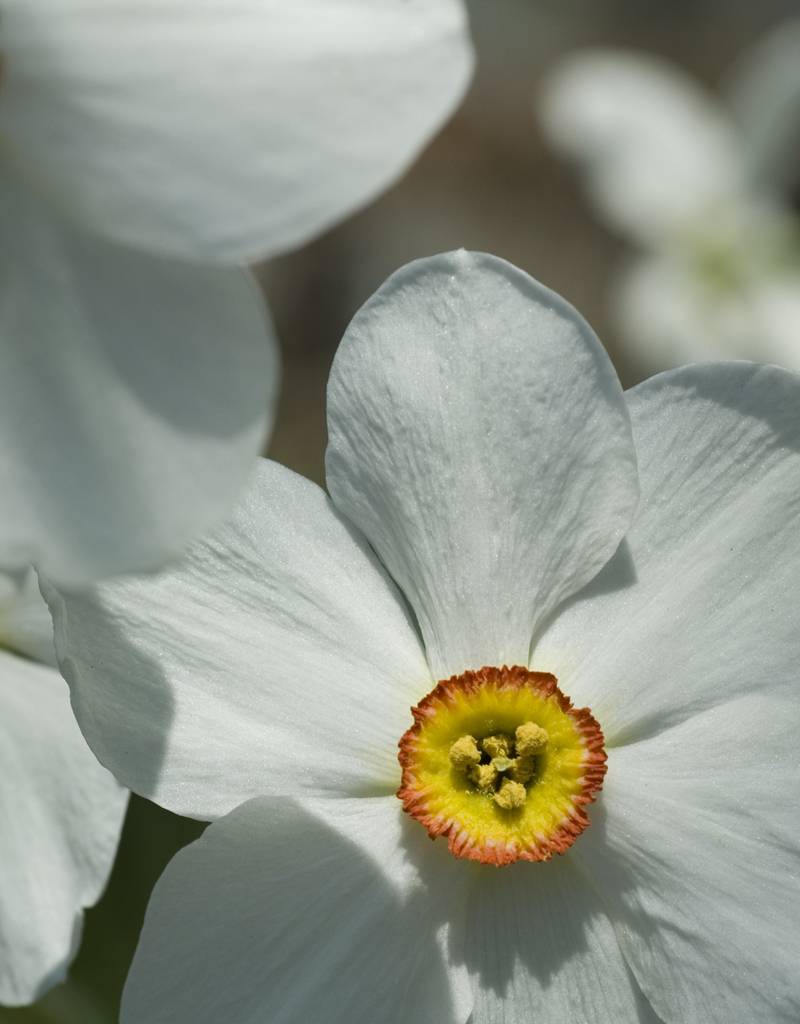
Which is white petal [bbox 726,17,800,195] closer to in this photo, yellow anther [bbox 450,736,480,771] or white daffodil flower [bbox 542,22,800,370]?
white daffodil flower [bbox 542,22,800,370]

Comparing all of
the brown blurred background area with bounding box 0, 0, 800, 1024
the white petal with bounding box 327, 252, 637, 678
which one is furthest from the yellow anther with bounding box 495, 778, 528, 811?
the brown blurred background area with bounding box 0, 0, 800, 1024

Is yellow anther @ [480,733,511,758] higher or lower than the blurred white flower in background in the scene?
lower

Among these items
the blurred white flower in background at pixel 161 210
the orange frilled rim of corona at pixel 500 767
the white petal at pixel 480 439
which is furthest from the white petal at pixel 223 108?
the orange frilled rim of corona at pixel 500 767

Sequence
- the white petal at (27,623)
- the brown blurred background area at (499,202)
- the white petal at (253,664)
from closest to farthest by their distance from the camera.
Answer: the white petal at (253,664)
the white petal at (27,623)
the brown blurred background area at (499,202)

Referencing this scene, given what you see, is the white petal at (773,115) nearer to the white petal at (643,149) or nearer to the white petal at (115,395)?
the white petal at (643,149)

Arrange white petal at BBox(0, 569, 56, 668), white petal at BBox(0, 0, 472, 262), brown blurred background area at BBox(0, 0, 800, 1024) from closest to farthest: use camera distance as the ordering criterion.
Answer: white petal at BBox(0, 0, 472, 262) < white petal at BBox(0, 569, 56, 668) < brown blurred background area at BBox(0, 0, 800, 1024)

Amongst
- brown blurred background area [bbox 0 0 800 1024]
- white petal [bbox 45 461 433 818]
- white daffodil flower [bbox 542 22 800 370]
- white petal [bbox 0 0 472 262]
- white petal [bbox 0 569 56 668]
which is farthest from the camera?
brown blurred background area [bbox 0 0 800 1024]

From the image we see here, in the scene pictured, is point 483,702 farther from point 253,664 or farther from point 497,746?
point 253,664

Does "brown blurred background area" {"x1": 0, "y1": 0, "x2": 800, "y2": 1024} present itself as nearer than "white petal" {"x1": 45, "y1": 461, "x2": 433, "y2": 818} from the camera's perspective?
No
